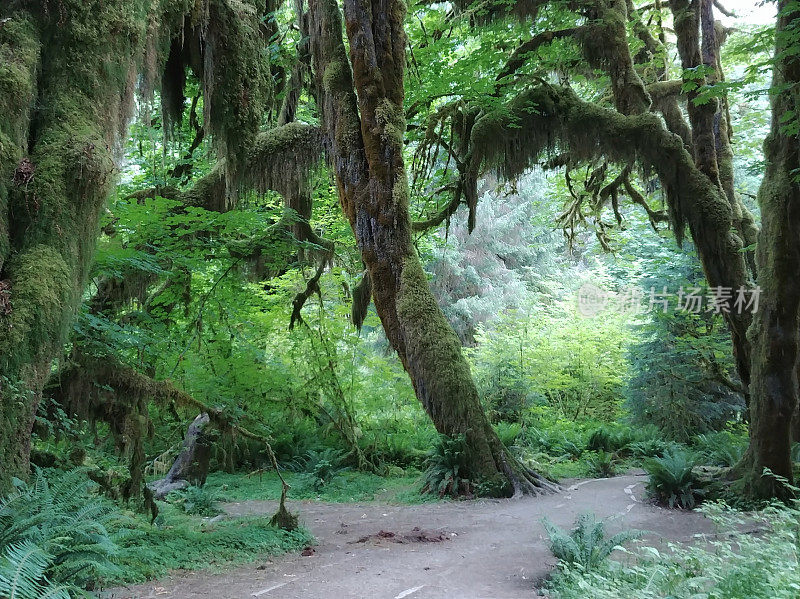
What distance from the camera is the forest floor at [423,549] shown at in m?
4.47

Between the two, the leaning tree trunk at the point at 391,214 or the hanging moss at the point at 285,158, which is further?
the hanging moss at the point at 285,158

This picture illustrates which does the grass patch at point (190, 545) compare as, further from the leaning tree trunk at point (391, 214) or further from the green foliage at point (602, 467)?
the green foliage at point (602, 467)

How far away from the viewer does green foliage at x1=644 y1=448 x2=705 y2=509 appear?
7.99m

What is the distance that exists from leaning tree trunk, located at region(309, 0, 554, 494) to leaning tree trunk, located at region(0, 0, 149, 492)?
457 centimetres

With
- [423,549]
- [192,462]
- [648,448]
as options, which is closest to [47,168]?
[423,549]

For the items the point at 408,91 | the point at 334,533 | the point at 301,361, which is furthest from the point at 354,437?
the point at 408,91

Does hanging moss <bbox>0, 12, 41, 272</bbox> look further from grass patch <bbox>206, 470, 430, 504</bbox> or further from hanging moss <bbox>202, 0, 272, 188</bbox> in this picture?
grass patch <bbox>206, 470, 430, 504</bbox>

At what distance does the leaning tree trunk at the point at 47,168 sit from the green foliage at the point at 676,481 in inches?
287

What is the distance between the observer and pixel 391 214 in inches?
354

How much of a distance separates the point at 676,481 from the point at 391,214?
5.35 meters

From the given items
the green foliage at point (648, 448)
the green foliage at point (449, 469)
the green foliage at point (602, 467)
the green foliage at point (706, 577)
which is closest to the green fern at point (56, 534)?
the green foliage at point (706, 577)

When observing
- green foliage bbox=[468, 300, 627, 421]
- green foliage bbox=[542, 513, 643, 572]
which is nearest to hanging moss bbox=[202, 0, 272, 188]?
green foliage bbox=[542, 513, 643, 572]

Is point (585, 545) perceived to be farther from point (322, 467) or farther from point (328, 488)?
point (322, 467)

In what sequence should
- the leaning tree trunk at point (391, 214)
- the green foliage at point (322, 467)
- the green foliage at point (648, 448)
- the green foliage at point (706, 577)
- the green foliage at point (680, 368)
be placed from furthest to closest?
the green foliage at point (680, 368)
the green foliage at point (648, 448)
the green foliage at point (322, 467)
the leaning tree trunk at point (391, 214)
the green foliage at point (706, 577)
